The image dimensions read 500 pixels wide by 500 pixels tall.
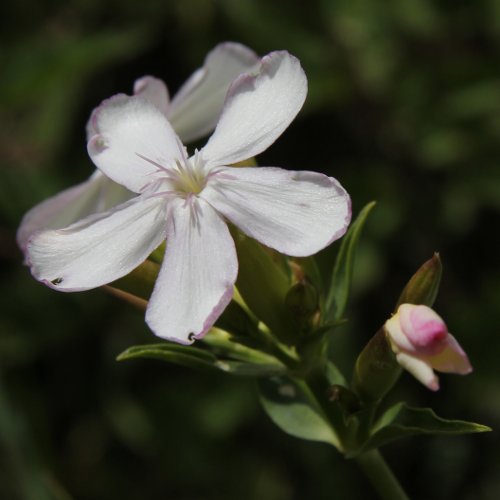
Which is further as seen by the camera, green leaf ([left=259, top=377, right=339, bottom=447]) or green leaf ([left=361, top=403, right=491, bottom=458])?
green leaf ([left=259, top=377, right=339, bottom=447])

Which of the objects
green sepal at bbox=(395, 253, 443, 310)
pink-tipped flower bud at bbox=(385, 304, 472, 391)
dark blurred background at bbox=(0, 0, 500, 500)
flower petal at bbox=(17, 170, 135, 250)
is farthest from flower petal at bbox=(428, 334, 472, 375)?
dark blurred background at bbox=(0, 0, 500, 500)

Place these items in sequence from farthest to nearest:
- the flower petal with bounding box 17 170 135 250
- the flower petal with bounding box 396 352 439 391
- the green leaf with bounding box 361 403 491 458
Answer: the flower petal with bounding box 17 170 135 250 < the green leaf with bounding box 361 403 491 458 < the flower petal with bounding box 396 352 439 391

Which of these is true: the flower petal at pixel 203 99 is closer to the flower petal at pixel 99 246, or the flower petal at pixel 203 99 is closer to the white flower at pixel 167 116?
the white flower at pixel 167 116

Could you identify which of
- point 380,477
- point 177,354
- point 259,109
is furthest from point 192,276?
point 380,477

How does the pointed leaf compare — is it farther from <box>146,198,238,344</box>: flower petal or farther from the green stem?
<box>146,198,238,344</box>: flower petal

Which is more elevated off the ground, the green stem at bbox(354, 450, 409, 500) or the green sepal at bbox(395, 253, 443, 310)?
the green sepal at bbox(395, 253, 443, 310)

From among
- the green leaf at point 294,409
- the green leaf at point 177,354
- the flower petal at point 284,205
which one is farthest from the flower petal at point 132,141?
the green leaf at point 294,409

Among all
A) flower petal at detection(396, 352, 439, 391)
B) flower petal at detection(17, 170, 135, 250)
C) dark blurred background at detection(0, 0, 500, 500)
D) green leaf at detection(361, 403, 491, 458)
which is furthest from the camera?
dark blurred background at detection(0, 0, 500, 500)
